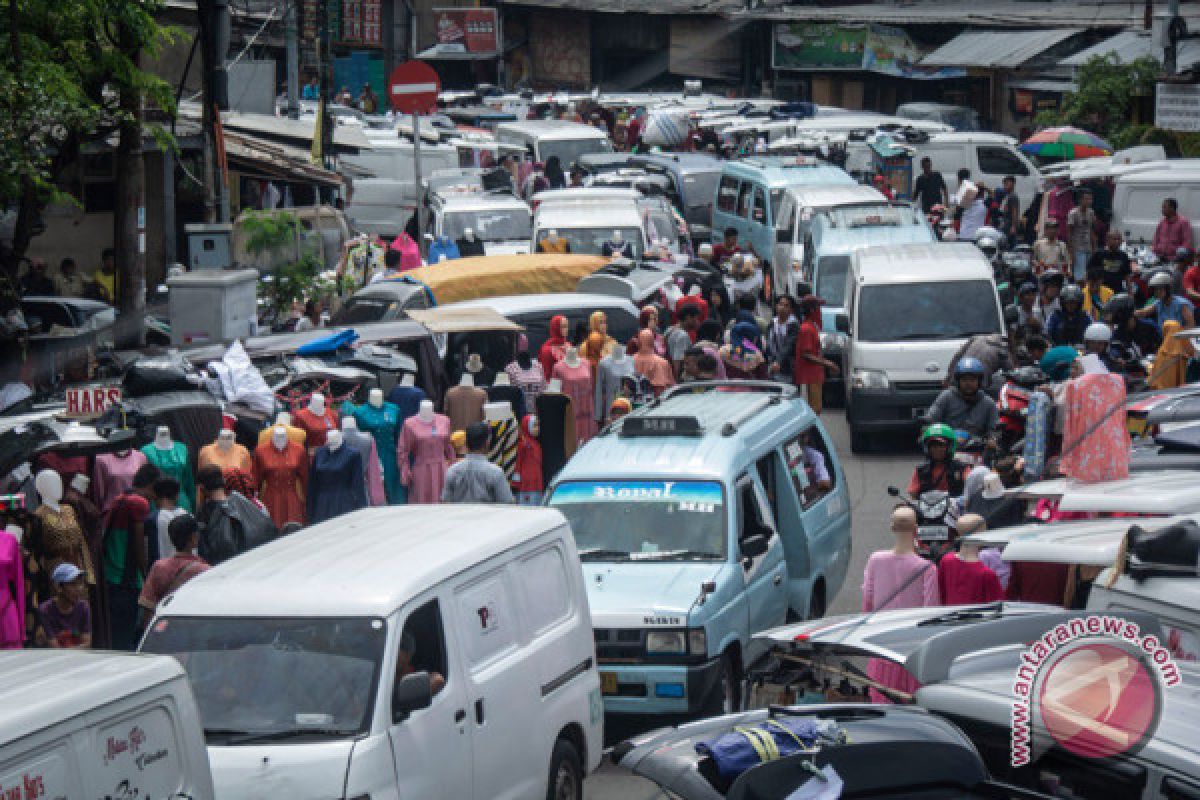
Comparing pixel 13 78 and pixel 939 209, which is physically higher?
pixel 13 78

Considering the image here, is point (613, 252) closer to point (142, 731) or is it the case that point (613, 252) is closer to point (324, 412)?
point (324, 412)

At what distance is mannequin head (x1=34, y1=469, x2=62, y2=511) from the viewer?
33.4ft

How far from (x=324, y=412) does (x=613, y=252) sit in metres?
10.0

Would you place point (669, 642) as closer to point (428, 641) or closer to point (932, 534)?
point (932, 534)

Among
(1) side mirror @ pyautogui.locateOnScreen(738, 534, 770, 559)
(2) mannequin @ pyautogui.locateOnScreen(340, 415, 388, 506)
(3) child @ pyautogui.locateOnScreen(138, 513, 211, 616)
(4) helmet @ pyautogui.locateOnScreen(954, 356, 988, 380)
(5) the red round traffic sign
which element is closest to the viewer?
(3) child @ pyautogui.locateOnScreen(138, 513, 211, 616)

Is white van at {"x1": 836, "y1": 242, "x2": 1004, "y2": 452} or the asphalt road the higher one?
white van at {"x1": 836, "y1": 242, "x2": 1004, "y2": 452}

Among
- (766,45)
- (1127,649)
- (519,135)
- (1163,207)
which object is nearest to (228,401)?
(1127,649)

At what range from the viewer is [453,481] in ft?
38.5

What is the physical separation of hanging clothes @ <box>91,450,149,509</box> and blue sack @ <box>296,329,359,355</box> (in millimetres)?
3411

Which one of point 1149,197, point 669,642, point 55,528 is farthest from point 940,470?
point 1149,197

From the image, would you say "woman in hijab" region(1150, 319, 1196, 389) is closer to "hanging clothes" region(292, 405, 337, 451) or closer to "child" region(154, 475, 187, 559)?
"hanging clothes" region(292, 405, 337, 451)

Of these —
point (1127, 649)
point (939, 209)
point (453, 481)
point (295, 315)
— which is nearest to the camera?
point (1127, 649)

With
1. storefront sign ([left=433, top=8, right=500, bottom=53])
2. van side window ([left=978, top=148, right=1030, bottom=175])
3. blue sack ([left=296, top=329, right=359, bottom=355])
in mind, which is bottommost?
blue sack ([left=296, top=329, right=359, bottom=355])

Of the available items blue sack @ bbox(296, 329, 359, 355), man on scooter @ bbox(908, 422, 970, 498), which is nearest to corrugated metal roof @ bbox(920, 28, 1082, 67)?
blue sack @ bbox(296, 329, 359, 355)
